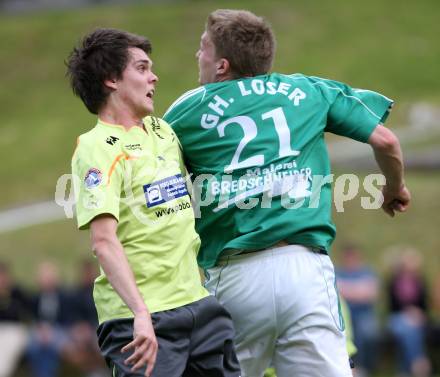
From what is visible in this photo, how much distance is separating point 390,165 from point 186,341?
4.28 ft

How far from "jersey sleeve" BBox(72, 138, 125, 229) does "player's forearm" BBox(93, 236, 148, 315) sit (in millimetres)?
118

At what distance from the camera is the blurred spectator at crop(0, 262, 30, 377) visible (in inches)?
453

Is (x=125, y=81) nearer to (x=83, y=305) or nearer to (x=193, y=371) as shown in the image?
(x=193, y=371)

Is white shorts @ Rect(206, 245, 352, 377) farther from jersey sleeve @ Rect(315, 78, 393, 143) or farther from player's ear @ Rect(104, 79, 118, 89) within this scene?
player's ear @ Rect(104, 79, 118, 89)

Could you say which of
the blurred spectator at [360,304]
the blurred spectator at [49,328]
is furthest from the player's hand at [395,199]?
the blurred spectator at [49,328]

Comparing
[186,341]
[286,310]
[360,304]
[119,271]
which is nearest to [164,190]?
[119,271]

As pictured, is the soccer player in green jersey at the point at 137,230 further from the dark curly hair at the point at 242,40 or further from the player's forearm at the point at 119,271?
the dark curly hair at the point at 242,40

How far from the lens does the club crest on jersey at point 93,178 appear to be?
4.29 m

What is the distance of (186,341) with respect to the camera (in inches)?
174

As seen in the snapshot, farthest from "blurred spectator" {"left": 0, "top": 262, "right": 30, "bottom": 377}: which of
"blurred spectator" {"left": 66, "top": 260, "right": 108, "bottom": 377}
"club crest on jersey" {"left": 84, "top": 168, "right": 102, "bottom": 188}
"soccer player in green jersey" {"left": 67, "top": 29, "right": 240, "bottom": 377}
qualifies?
"club crest on jersey" {"left": 84, "top": 168, "right": 102, "bottom": 188}

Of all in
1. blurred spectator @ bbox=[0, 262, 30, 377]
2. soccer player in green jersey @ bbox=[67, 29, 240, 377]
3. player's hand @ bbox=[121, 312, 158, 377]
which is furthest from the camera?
blurred spectator @ bbox=[0, 262, 30, 377]

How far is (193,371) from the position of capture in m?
4.49

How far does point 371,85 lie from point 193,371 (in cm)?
1969

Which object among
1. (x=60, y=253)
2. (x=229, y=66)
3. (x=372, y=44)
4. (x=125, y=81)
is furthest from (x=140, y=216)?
(x=372, y=44)
